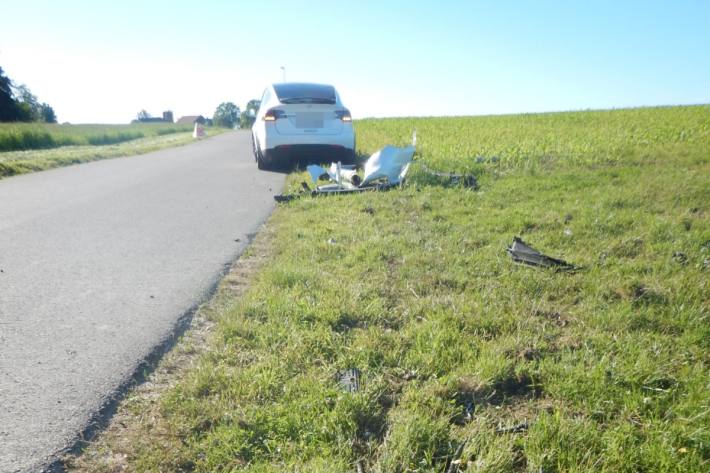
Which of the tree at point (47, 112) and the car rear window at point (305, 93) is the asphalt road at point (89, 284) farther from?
the tree at point (47, 112)

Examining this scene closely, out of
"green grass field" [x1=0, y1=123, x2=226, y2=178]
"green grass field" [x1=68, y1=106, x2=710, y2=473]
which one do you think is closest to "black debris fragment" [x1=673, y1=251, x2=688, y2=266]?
Result: "green grass field" [x1=68, y1=106, x2=710, y2=473]

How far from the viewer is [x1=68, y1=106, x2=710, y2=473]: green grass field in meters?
1.76

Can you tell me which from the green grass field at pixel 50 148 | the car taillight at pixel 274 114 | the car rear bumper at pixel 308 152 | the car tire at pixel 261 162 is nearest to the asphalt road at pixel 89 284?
the car rear bumper at pixel 308 152

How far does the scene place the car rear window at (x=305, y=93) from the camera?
8.61m

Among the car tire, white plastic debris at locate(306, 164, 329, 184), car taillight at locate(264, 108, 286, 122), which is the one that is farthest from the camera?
the car tire

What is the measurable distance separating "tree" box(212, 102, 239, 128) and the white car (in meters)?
104

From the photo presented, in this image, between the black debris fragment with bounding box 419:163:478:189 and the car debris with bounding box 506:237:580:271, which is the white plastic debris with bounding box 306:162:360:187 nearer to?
the black debris fragment with bounding box 419:163:478:189

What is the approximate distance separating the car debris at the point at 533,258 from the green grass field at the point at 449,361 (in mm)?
130

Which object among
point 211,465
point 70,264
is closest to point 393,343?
point 211,465

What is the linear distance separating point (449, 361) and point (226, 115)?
11301 centimetres

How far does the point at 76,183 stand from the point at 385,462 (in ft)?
28.9

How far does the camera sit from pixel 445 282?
132 inches

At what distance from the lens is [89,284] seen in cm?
349

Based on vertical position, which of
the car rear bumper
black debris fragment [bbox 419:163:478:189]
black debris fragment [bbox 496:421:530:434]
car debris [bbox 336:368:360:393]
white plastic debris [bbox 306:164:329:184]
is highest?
the car rear bumper
